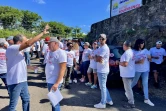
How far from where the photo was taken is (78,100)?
5.57 metres

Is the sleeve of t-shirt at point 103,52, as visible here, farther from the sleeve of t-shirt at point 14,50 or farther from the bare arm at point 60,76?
the sleeve of t-shirt at point 14,50

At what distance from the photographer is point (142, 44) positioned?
538cm

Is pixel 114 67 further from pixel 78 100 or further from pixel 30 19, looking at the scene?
pixel 30 19

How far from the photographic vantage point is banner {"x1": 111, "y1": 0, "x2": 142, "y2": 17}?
14669mm

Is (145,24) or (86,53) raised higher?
(145,24)

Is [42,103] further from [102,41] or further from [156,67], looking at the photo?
[156,67]

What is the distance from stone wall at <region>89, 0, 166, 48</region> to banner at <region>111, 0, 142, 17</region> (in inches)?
49.7

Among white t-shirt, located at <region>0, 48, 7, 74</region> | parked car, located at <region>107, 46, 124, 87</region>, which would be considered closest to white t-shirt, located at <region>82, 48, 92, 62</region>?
parked car, located at <region>107, 46, 124, 87</region>

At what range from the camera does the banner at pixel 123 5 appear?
1467 cm

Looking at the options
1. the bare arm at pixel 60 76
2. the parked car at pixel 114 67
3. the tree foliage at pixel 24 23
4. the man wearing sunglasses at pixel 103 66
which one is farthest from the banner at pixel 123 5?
the tree foliage at pixel 24 23

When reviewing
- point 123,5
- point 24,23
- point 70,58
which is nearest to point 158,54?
point 70,58

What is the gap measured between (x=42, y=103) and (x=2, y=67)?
1.51m

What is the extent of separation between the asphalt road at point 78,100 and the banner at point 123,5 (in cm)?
987

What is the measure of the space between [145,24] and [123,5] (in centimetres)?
479
